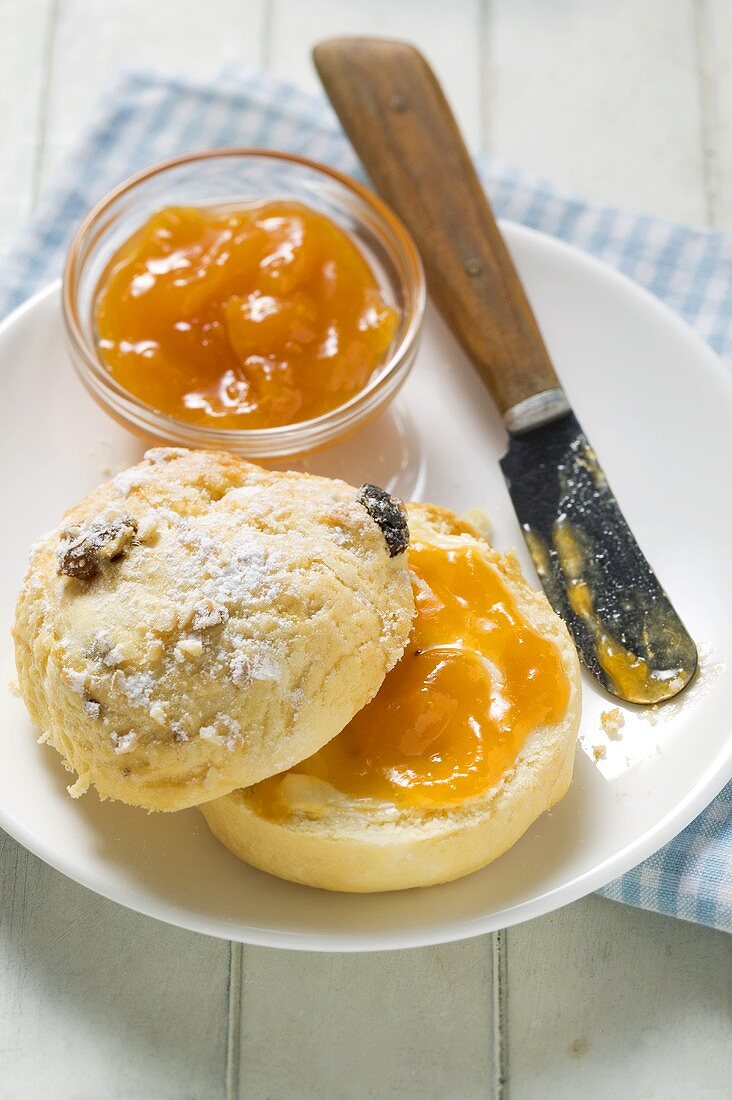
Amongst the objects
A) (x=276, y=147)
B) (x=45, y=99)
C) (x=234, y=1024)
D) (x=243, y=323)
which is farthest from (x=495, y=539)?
(x=45, y=99)

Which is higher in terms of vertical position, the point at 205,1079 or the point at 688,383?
the point at 688,383

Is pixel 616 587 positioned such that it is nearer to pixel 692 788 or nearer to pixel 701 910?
pixel 692 788

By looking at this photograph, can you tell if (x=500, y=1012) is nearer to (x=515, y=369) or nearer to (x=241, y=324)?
(x=515, y=369)

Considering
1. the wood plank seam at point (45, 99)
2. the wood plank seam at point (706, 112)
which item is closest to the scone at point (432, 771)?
the wood plank seam at point (706, 112)

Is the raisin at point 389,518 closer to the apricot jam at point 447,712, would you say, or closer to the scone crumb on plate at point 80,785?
the apricot jam at point 447,712

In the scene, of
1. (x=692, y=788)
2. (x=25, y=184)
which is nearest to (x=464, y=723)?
(x=692, y=788)
